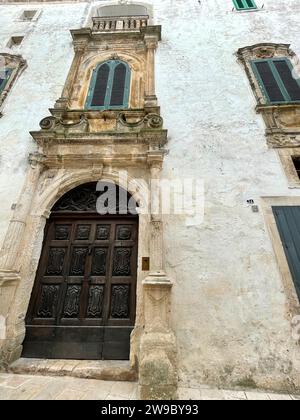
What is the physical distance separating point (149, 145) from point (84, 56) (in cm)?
456

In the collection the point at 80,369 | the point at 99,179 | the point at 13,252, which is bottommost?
the point at 80,369

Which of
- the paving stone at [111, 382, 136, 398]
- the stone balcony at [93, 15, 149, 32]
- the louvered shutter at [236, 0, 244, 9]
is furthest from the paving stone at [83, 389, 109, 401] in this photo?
the louvered shutter at [236, 0, 244, 9]

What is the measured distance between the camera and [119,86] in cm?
602

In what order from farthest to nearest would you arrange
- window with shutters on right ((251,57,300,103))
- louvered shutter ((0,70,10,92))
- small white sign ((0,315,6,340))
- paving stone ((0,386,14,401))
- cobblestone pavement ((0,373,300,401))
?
louvered shutter ((0,70,10,92)) < window with shutters on right ((251,57,300,103)) < small white sign ((0,315,6,340)) < cobblestone pavement ((0,373,300,401)) < paving stone ((0,386,14,401))

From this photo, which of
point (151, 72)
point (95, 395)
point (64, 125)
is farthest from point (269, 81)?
point (95, 395)

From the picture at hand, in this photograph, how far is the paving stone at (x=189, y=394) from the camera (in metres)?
2.57

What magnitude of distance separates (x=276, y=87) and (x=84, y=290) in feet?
20.6

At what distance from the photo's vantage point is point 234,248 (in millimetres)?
3725

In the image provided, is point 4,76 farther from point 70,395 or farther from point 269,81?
point 70,395

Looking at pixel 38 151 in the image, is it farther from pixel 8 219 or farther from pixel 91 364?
pixel 91 364

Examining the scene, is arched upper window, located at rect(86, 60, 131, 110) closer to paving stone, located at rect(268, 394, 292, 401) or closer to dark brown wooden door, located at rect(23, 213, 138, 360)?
dark brown wooden door, located at rect(23, 213, 138, 360)

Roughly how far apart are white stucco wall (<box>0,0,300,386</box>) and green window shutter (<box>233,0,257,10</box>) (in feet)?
1.04

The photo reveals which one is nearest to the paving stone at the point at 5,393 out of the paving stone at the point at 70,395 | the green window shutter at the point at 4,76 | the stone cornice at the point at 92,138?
the paving stone at the point at 70,395

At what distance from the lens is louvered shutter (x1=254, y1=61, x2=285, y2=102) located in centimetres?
542
